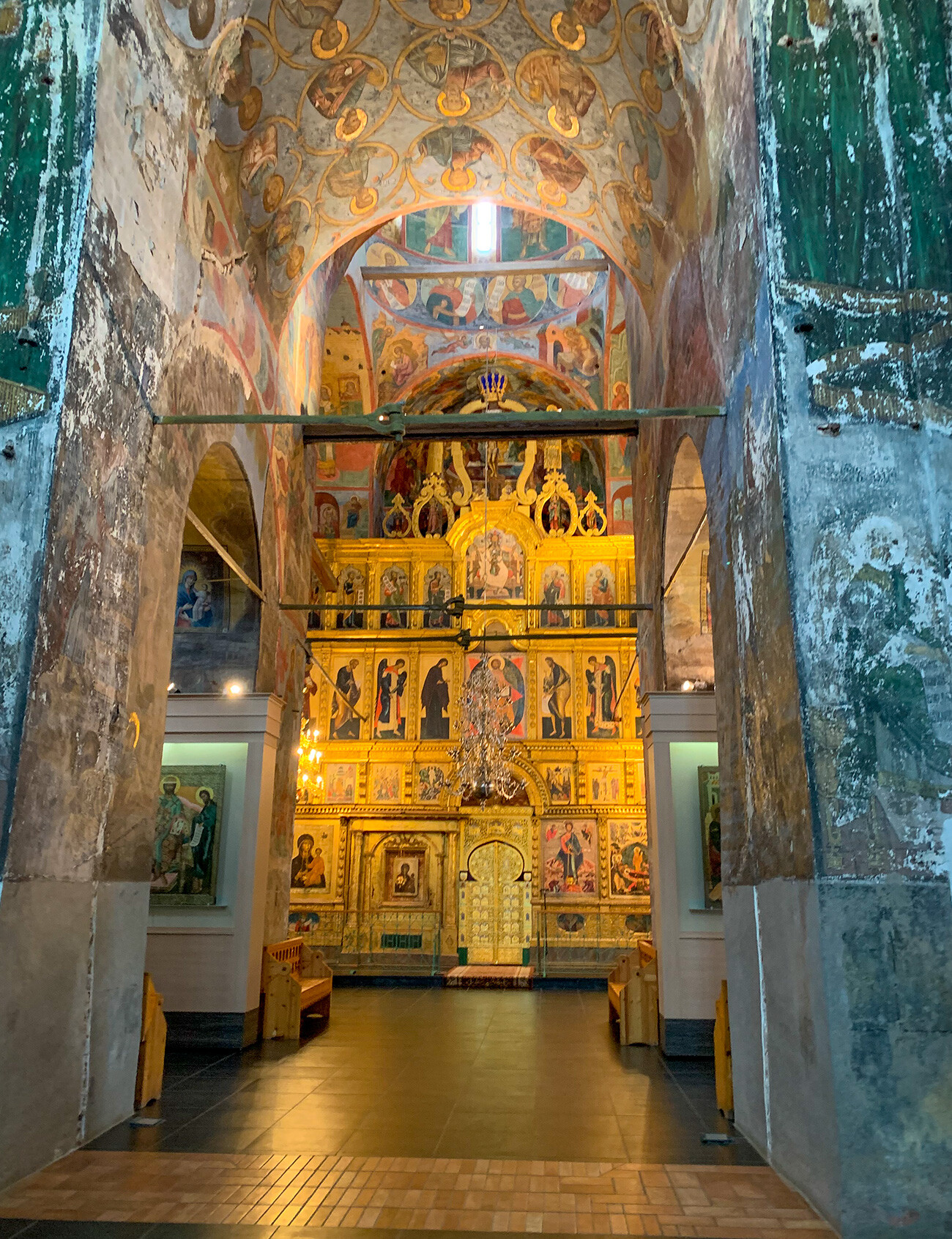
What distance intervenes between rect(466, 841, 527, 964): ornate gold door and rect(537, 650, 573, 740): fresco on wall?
2486 mm

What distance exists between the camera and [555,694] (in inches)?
739

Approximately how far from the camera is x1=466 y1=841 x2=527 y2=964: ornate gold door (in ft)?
58.3

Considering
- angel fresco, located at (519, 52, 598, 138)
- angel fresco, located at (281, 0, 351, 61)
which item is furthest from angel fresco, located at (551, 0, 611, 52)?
angel fresco, located at (281, 0, 351, 61)

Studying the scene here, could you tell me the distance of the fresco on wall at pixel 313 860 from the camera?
58.3 ft

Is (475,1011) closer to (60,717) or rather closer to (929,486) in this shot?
(60,717)

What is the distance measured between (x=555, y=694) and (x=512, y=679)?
3.10 feet

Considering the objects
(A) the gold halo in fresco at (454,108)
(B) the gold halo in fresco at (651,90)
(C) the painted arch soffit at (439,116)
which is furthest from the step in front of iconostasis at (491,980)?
(B) the gold halo in fresco at (651,90)

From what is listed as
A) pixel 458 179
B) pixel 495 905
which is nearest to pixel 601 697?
pixel 495 905

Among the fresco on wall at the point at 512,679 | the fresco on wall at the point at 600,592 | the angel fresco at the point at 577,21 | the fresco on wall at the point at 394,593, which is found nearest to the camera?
the angel fresco at the point at 577,21

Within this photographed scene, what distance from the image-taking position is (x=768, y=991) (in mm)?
5227

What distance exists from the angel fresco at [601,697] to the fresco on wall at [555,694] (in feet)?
1.22

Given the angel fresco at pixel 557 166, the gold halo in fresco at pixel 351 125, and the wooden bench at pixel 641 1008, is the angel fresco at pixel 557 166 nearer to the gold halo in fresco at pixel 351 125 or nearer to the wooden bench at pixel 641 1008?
the gold halo in fresco at pixel 351 125

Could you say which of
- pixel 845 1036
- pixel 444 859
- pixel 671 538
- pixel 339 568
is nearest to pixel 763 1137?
pixel 845 1036

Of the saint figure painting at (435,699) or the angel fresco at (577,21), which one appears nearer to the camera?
the angel fresco at (577,21)
